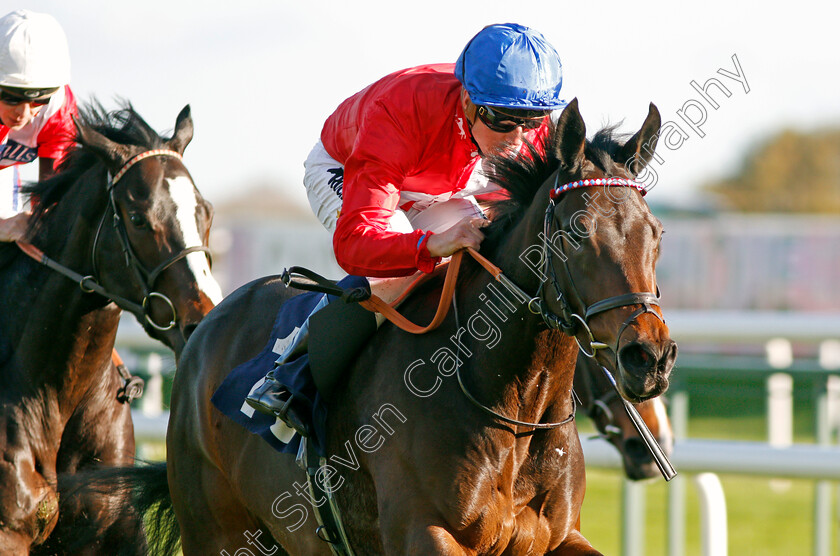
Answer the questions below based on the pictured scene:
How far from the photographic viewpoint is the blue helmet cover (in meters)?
2.86

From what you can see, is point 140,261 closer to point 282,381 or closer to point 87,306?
point 87,306

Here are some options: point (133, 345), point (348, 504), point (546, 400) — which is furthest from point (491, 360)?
point (133, 345)

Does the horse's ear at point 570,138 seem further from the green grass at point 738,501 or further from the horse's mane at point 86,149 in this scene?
the green grass at point 738,501

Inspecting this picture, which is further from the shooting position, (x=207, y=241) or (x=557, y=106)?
(x=207, y=241)

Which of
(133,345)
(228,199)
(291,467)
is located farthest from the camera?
(228,199)

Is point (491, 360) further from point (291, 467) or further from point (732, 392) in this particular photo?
point (732, 392)

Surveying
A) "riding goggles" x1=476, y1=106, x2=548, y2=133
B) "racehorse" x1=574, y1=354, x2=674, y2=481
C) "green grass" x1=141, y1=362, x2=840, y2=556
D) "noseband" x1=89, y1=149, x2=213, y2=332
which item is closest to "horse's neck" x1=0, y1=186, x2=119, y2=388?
"noseband" x1=89, y1=149, x2=213, y2=332

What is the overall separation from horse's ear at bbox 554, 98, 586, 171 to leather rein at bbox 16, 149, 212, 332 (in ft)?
5.62

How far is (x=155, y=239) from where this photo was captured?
386 centimetres

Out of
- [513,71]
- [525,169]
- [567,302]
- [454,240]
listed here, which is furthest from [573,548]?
[513,71]

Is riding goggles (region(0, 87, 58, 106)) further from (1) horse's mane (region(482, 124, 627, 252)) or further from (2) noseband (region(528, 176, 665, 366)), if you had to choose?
(2) noseband (region(528, 176, 665, 366))

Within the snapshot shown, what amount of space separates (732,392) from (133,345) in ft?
13.2

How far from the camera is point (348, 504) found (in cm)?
312

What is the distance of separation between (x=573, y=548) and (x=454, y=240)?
0.97 m
